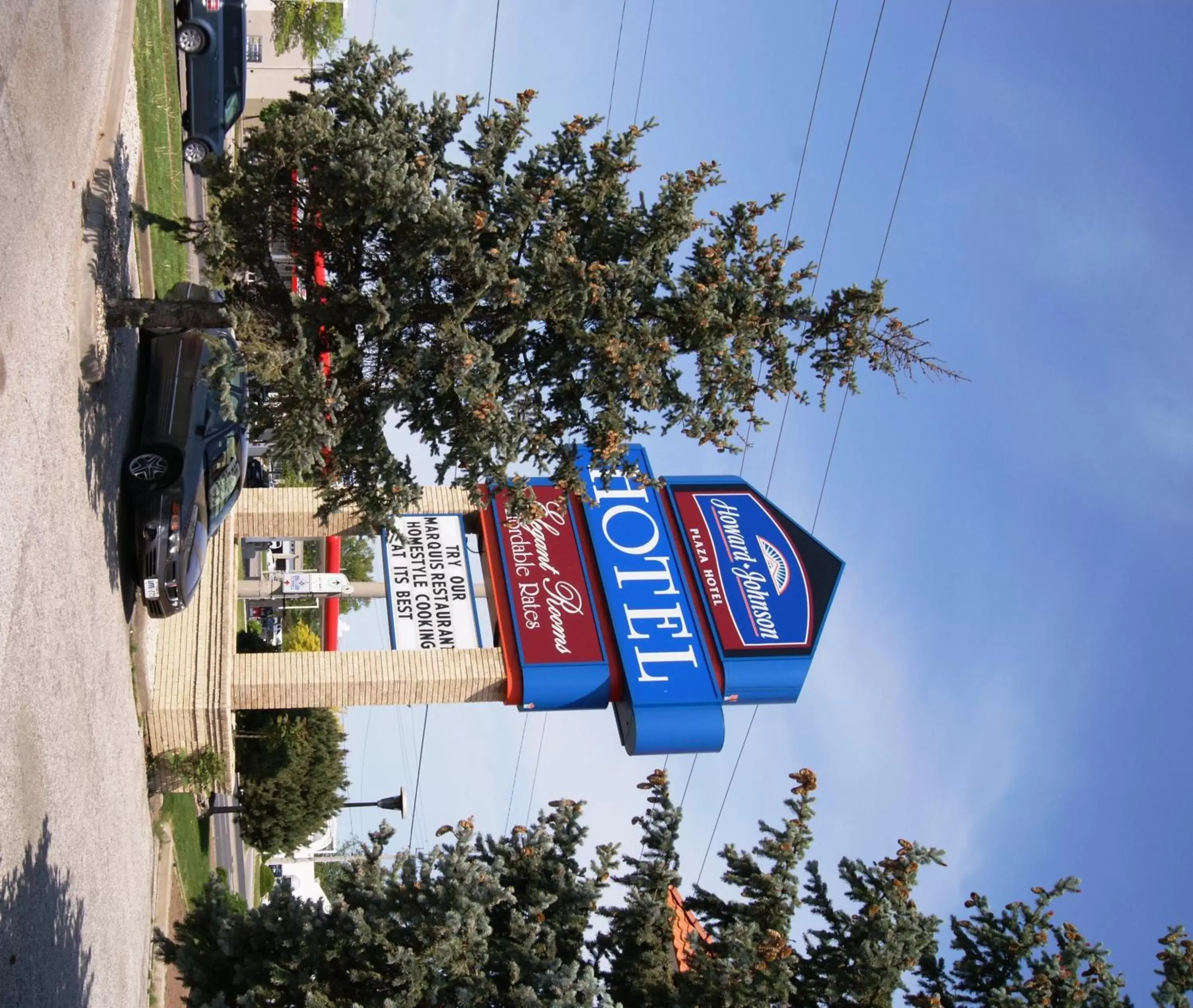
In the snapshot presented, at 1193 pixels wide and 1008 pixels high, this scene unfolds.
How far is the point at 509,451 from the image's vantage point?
10.7 m

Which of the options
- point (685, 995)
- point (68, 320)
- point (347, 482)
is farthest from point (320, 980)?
point (68, 320)

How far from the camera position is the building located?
114 ft

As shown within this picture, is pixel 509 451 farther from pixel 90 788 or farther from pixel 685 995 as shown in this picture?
pixel 90 788

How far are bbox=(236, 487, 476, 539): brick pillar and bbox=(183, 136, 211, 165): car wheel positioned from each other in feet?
18.9

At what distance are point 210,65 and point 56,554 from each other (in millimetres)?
10563

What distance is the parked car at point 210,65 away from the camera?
17.6 meters

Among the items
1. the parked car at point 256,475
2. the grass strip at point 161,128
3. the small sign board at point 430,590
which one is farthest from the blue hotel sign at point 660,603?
the parked car at point 256,475

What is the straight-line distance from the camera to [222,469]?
14430 mm

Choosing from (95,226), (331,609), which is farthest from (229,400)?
(331,609)

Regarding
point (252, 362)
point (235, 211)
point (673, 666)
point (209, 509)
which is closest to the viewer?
point (252, 362)

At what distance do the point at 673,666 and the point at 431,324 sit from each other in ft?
26.3

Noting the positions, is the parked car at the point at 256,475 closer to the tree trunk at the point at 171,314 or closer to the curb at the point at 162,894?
the curb at the point at 162,894

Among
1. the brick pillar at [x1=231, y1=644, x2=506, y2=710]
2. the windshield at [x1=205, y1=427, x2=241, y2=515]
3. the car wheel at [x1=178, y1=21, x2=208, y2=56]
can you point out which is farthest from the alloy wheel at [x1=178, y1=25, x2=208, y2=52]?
the brick pillar at [x1=231, y1=644, x2=506, y2=710]

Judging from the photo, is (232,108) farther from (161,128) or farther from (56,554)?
(56,554)
